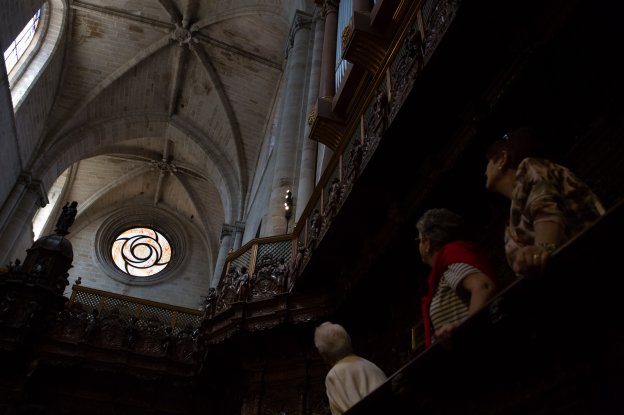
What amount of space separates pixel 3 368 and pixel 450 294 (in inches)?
368

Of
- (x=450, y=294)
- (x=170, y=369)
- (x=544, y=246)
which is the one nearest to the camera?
(x=544, y=246)

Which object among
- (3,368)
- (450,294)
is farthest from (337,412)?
(3,368)

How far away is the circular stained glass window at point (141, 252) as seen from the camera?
79.2 ft

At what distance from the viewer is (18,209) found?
16344 mm

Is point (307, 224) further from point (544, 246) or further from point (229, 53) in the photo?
point (229, 53)

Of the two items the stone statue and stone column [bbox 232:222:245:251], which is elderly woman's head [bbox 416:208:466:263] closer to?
the stone statue

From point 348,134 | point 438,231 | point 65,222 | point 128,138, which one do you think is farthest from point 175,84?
point 438,231

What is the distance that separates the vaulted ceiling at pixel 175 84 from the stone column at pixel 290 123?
223cm

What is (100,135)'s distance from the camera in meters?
20.3

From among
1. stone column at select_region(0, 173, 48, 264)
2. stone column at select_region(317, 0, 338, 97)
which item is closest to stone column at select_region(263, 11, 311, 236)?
stone column at select_region(317, 0, 338, 97)

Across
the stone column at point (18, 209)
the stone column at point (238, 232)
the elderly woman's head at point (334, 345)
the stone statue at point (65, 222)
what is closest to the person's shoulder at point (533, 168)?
the elderly woman's head at point (334, 345)

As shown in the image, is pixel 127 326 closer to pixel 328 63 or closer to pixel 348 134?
pixel 328 63

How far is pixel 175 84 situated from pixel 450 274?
1965 centimetres

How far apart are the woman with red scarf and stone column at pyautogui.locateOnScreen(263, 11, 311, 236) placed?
24.7 feet
